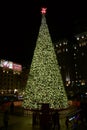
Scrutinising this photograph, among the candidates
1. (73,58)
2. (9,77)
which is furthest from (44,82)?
(73,58)

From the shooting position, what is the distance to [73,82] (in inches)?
4195

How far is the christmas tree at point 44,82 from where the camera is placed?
2152 centimetres

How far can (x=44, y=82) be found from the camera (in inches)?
866

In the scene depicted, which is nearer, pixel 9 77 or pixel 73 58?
pixel 9 77

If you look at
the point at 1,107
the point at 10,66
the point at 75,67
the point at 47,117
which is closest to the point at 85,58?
the point at 75,67

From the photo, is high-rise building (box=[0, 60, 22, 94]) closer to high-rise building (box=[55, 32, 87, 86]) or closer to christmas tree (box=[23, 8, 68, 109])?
high-rise building (box=[55, 32, 87, 86])

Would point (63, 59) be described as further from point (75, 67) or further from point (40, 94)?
point (40, 94)

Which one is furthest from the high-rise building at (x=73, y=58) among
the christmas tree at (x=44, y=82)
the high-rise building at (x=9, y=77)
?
the christmas tree at (x=44, y=82)

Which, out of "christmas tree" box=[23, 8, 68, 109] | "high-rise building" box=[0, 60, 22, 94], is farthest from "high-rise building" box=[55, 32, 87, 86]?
"christmas tree" box=[23, 8, 68, 109]

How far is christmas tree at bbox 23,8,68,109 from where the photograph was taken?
2152 centimetres

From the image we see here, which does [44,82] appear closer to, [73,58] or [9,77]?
[9,77]

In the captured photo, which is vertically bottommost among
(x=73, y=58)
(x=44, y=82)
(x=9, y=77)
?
(x=44, y=82)

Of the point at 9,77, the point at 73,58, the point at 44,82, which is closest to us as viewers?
the point at 44,82

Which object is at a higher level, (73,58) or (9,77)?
(73,58)
